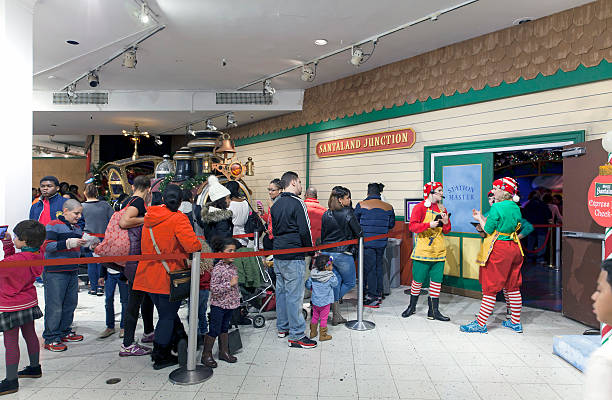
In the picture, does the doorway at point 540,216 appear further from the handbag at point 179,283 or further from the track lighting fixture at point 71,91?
the track lighting fixture at point 71,91

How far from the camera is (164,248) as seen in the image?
3172mm

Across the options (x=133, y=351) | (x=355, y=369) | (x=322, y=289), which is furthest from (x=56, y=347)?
(x=355, y=369)

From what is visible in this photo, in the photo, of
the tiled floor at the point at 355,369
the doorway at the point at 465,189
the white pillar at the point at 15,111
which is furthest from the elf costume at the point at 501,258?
the white pillar at the point at 15,111

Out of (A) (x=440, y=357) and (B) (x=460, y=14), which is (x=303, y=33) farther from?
(A) (x=440, y=357)

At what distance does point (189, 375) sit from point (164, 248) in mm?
1004

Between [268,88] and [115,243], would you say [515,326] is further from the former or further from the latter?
[268,88]

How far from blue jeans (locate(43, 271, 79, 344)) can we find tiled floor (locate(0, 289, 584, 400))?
20cm

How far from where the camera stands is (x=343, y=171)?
26.6 feet

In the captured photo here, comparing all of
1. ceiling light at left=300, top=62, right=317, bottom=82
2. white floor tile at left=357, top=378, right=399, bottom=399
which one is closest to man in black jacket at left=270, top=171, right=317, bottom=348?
white floor tile at left=357, top=378, right=399, bottom=399

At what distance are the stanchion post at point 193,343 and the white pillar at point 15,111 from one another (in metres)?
2.22

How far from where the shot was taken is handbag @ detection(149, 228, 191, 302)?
3.01 m

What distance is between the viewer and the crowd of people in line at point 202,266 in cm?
307

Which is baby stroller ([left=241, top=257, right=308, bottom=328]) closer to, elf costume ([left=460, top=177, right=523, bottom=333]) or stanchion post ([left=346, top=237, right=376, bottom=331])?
stanchion post ([left=346, top=237, right=376, bottom=331])

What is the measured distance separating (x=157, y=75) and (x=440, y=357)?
728 cm
